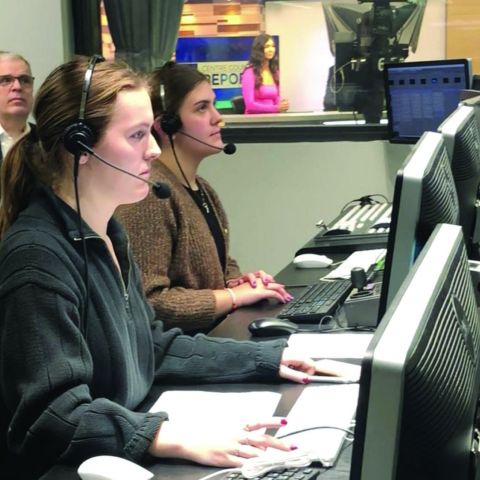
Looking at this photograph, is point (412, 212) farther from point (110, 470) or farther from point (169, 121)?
point (169, 121)

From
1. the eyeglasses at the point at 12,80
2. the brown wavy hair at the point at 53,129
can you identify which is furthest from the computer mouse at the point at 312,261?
the eyeglasses at the point at 12,80

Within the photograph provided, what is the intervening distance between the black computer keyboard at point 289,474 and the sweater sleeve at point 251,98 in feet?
11.4

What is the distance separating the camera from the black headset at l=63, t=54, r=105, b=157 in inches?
59.6

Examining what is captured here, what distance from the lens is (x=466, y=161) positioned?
1.72 m

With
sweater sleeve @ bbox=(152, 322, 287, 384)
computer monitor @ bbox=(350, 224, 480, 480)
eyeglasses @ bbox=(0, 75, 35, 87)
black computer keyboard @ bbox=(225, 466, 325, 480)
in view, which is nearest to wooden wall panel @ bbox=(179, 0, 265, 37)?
eyeglasses @ bbox=(0, 75, 35, 87)

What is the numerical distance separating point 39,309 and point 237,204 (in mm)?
3199

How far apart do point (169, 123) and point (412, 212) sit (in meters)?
1.33

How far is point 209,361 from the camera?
1734 millimetres

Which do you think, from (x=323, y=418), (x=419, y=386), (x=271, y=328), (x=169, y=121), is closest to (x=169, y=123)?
(x=169, y=121)

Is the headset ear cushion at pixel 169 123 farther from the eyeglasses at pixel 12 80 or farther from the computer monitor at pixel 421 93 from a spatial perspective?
the eyeglasses at pixel 12 80

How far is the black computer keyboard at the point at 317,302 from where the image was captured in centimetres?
211

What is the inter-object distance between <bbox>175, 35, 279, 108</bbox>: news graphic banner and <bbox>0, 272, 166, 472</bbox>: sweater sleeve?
3395 millimetres

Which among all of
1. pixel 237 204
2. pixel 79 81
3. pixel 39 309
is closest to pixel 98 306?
pixel 39 309

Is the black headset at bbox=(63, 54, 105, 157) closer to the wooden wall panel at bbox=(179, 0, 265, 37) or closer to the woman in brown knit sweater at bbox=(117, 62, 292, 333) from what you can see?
the woman in brown knit sweater at bbox=(117, 62, 292, 333)
